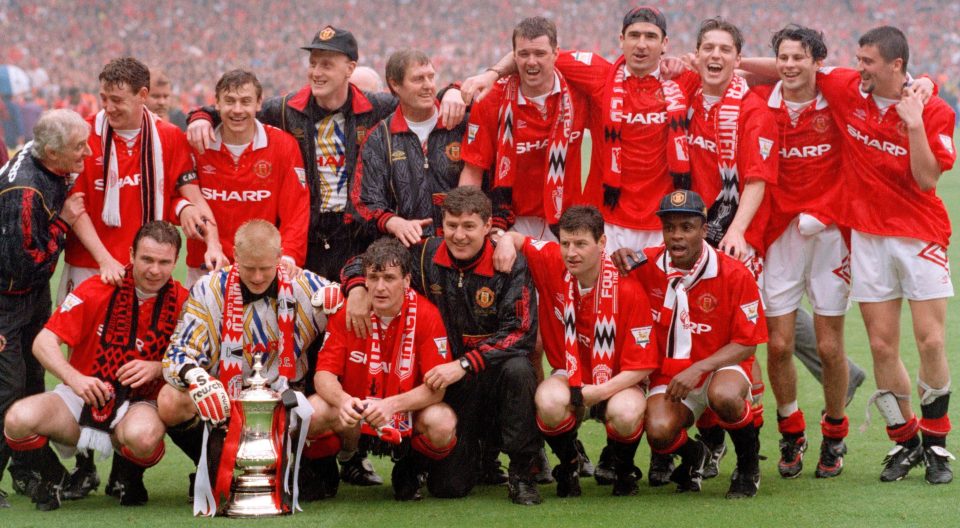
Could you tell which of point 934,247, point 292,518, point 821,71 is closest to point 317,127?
point 292,518

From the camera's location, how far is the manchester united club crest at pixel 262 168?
6219 mm

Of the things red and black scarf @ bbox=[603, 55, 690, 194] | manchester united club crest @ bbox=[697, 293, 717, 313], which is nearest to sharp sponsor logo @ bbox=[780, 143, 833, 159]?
red and black scarf @ bbox=[603, 55, 690, 194]

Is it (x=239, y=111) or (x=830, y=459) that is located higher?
(x=239, y=111)

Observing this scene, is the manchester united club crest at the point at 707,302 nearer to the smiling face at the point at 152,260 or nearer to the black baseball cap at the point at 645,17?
the black baseball cap at the point at 645,17

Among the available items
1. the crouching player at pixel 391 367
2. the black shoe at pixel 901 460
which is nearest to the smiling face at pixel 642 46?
the crouching player at pixel 391 367

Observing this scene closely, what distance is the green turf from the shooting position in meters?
5.09

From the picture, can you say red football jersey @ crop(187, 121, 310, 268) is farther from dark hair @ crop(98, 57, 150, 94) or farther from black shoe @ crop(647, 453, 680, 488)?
black shoe @ crop(647, 453, 680, 488)

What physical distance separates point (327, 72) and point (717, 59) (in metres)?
2.02

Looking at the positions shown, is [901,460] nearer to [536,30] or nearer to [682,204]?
[682,204]

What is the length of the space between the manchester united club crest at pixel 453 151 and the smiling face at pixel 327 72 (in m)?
0.69

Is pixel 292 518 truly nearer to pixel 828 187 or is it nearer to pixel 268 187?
pixel 268 187

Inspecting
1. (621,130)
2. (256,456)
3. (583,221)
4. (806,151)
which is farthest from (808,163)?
(256,456)

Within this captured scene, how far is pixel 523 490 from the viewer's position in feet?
18.0

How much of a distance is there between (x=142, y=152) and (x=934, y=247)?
157 inches
